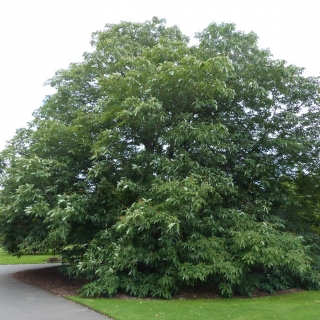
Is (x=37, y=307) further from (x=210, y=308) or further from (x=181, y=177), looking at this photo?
(x=181, y=177)

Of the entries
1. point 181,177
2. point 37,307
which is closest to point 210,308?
point 181,177

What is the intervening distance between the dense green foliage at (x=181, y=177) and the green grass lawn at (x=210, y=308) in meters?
0.59

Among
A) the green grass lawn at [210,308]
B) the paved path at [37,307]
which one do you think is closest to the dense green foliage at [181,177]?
the green grass lawn at [210,308]

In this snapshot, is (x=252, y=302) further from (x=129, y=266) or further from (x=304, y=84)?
(x=304, y=84)

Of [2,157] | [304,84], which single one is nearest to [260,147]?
[304,84]

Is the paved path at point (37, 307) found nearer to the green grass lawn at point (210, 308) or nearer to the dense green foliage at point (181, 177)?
the green grass lawn at point (210, 308)

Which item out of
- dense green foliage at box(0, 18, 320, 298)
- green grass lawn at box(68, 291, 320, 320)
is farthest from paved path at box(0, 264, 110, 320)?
dense green foliage at box(0, 18, 320, 298)

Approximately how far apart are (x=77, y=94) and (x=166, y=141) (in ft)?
20.0

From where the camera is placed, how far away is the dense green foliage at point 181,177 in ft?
31.2

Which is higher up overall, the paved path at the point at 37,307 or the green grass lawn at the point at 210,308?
the green grass lawn at the point at 210,308

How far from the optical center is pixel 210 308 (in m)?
8.54

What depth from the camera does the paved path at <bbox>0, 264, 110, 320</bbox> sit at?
7594mm

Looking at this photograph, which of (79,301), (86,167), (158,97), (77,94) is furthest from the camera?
(77,94)

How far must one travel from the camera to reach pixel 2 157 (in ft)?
41.4
